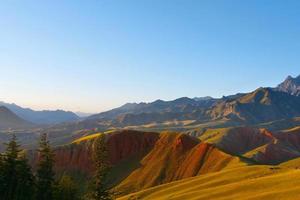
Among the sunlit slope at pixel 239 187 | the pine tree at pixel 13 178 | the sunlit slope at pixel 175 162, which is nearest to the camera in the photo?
the pine tree at pixel 13 178

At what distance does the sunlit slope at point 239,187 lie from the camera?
180 ft

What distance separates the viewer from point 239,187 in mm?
63125

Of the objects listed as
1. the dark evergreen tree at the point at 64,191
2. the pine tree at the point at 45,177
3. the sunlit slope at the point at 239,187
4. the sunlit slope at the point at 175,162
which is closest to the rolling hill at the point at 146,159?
the sunlit slope at the point at 175,162

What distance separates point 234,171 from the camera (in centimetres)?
8456

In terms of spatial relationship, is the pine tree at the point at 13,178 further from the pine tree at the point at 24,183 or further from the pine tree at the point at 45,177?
the pine tree at the point at 45,177

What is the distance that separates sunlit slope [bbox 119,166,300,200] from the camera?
55.0 m

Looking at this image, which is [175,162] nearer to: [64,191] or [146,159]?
[146,159]

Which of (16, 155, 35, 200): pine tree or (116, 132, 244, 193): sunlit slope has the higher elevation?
(16, 155, 35, 200): pine tree

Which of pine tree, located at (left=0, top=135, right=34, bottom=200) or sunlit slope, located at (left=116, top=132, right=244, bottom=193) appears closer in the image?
pine tree, located at (left=0, top=135, right=34, bottom=200)

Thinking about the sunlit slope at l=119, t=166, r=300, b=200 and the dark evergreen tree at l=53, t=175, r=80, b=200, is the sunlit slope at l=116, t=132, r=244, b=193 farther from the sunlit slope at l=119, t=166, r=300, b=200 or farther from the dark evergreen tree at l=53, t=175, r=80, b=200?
the dark evergreen tree at l=53, t=175, r=80, b=200

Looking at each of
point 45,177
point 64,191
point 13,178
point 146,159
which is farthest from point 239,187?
point 146,159

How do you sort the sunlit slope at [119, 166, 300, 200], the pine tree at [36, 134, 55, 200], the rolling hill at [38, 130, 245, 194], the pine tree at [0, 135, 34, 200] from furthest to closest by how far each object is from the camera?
the rolling hill at [38, 130, 245, 194], the sunlit slope at [119, 166, 300, 200], the pine tree at [36, 134, 55, 200], the pine tree at [0, 135, 34, 200]

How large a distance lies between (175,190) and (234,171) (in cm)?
1371

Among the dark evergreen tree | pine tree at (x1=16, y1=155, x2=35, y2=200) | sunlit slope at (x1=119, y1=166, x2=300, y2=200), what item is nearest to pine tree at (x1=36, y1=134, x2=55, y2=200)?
pine tree at (x1=16, y1=155, x2=35, y2=200)
